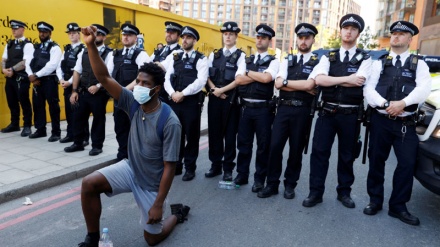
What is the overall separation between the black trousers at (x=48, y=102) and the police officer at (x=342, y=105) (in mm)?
4756

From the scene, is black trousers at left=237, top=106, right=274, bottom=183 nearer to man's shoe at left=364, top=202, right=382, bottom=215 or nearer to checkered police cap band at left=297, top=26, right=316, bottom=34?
checkered police cap band at left=297, top=26, right=316, bottom=34

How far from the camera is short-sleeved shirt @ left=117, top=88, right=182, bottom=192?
3084 mm

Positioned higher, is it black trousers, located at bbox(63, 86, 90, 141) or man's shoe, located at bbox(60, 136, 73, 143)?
black trousers, located at bbox(63, 86, 90, 141)

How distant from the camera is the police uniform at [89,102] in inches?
227

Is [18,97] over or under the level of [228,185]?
over

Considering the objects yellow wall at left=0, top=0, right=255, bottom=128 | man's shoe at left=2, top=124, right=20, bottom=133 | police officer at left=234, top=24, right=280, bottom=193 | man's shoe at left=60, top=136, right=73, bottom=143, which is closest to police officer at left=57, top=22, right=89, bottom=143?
man's shoe at left=60, top=136, right=73, bottom=143

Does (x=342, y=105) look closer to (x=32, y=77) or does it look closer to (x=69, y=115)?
(x=69, y=115)

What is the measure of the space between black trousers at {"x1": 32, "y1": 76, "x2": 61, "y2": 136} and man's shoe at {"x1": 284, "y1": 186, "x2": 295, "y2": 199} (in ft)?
14.5

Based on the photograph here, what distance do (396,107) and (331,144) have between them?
85 cm

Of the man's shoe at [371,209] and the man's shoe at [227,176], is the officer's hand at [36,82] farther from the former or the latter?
the man's shoe at [371,209]

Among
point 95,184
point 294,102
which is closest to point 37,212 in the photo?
point 95,184

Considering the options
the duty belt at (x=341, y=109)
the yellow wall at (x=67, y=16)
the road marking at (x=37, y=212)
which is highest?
the yellow wall at (x=67, y=16)

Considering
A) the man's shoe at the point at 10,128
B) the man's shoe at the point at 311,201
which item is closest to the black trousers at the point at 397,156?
the man's shoe at the point at 311,201

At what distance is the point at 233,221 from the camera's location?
377 centimetres
